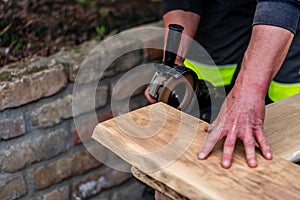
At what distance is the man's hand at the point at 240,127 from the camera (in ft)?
3.85

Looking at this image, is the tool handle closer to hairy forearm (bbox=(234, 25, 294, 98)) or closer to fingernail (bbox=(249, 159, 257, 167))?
hairy forearm (bbox=(234, 25, 294, 98))

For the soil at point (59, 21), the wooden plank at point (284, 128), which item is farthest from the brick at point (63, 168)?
the wooden plank at point (284, 128)

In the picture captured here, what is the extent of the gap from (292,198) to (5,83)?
112 cm

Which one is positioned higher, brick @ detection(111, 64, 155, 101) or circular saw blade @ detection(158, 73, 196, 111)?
circular saw blade @ detection(158, 73, 196, 111)

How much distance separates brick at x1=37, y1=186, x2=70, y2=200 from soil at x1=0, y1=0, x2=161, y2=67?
1.72 ft

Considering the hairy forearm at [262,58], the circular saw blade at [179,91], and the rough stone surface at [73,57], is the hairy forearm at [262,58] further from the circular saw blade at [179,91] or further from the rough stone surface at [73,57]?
the rough stone surface at [73,57]

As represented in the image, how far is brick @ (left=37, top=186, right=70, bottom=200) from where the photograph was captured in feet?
6.70

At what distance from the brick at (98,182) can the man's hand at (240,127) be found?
3.43 ft

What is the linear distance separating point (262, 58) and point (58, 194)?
1.13 m

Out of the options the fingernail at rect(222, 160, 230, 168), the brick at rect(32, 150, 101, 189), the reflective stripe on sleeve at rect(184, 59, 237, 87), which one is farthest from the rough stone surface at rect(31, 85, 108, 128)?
the fingernail at rect(222, 160, 230, 168)

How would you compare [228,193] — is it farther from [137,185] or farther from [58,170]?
[137,185]

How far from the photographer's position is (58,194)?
2082 mm

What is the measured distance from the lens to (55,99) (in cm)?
198

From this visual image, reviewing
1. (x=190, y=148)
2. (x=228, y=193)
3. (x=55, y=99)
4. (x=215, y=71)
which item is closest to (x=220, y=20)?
(x=215, y=71)
